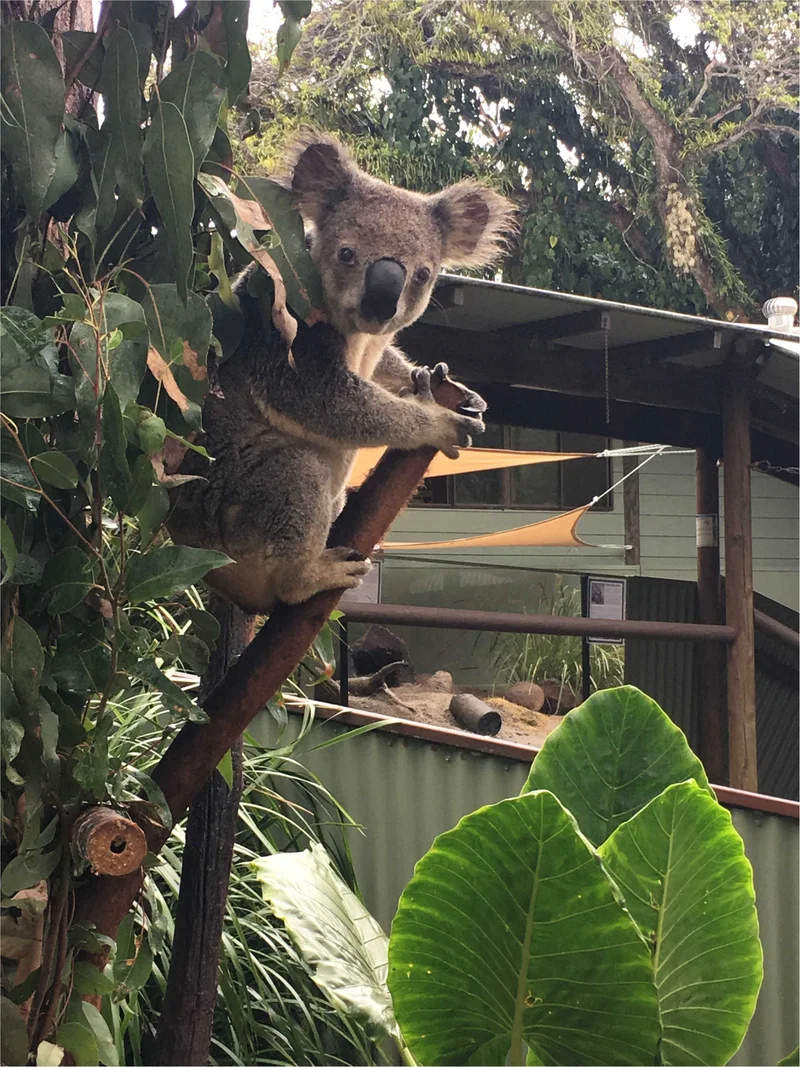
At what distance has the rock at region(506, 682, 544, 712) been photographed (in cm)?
602

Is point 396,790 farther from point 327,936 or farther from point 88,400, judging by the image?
point 88,400

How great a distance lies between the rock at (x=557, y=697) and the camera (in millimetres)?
6105

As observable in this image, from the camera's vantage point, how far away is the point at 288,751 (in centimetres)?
214

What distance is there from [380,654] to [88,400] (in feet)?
16.3

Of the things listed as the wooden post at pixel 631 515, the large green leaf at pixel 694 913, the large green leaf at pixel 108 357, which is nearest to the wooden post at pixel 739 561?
the large green leaf at pixel 694 913

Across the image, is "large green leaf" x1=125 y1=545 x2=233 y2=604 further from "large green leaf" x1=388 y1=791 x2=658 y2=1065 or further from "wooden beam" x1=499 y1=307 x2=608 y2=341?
"wooden beam" x1=499 y1=307 x2=608 y2=341

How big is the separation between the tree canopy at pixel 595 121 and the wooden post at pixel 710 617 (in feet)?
12.9

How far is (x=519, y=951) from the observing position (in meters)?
0.95

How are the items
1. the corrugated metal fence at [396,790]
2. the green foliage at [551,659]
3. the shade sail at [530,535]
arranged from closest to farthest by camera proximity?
the corrugated metal fence at [396,790] → the shade sail at [530,535] → the green foliage at [551,659]

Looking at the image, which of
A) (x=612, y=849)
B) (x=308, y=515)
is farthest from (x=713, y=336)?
(x=612, y=849)

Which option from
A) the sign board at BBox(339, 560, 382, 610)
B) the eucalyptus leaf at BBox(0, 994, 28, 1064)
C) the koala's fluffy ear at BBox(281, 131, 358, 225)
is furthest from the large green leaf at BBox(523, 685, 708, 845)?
the sign board at BBox(339, 560, 382, 610)

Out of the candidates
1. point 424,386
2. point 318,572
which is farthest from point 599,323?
point 318,572

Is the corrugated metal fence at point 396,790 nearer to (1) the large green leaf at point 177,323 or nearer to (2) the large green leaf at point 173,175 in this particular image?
(1) the large green leaf at point 177,323

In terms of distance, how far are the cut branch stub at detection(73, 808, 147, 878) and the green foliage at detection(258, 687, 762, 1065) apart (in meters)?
0.26
